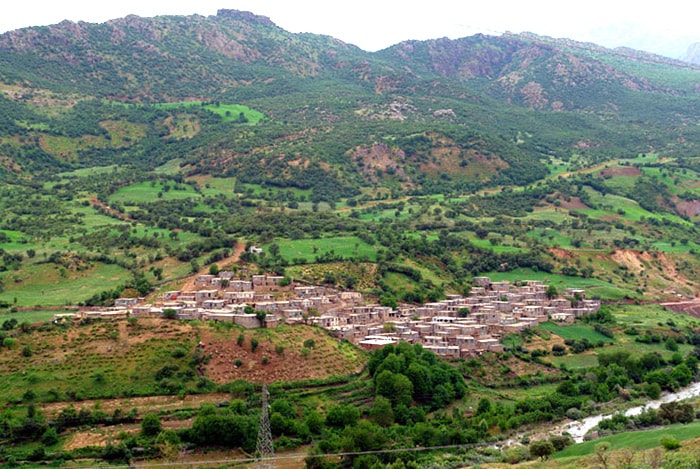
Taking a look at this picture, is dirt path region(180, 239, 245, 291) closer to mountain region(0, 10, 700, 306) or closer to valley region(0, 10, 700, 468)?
valley region(0, 10, 700, 468)

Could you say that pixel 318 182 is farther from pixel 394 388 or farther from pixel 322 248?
pixel 394 388

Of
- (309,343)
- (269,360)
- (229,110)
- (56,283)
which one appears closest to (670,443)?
(309,343)

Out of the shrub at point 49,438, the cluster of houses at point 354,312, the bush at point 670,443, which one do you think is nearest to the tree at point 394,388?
the cluster of houses at point 354,312

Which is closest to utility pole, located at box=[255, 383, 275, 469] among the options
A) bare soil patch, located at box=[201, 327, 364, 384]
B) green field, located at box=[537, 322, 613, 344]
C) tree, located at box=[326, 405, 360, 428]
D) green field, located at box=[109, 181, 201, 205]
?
tree, located at box=[326, 405, 360, 428]

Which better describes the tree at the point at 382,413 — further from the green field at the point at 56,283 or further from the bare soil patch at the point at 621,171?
the bare soil patch at the point at 621,171

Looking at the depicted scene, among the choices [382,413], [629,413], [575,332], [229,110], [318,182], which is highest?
[229,110]

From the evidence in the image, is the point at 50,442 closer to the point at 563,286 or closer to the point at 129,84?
the point at 563,286

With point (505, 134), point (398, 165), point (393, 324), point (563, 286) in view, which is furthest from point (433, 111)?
point (393, 324)

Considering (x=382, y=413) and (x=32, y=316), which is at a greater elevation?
(x=32, y=316)
